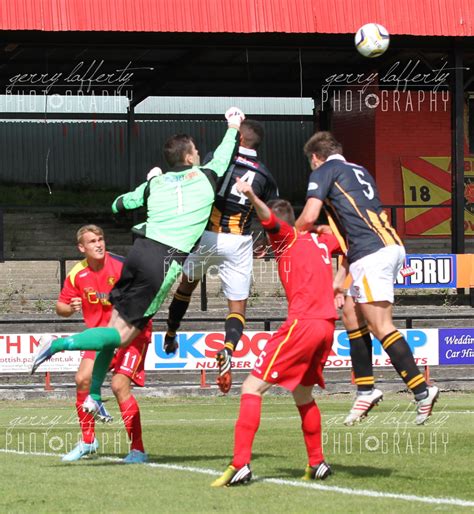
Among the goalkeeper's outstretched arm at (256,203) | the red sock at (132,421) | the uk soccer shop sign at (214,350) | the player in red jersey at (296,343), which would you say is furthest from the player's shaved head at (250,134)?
the uk soccer shop sign at (214,350)

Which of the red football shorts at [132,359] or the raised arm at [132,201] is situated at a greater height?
the raised arm at [132,201]

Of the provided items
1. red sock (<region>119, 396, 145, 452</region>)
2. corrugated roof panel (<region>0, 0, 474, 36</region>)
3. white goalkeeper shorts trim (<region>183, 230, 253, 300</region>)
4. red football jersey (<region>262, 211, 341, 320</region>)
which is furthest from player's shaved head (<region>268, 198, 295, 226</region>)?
corrugated roof panel (<region>0, 0, 474, 36</region>)

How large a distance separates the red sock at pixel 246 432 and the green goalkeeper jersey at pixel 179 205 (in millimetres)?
1741

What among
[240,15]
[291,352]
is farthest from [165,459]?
[240,15]

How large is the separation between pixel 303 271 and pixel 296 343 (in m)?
0.53

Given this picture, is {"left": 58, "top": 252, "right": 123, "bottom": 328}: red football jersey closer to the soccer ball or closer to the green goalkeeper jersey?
the green goalkeeper jersey

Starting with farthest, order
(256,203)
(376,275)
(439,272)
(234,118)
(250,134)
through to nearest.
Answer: (439,272) < (250,134) < (234,118) < (376,275) < (256,203)

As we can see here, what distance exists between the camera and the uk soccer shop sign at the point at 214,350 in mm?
21422

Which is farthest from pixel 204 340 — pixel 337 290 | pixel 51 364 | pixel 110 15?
pixel 337 290

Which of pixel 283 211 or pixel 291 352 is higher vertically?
pixel 283 211

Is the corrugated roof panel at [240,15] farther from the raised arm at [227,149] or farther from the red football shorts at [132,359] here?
the red football shorts at [132,359]

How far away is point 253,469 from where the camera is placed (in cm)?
967

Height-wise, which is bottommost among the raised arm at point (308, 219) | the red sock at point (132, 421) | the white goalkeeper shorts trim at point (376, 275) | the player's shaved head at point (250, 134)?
the red sock at point (132, 421)

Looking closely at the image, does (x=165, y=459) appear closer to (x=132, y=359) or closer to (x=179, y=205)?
(x=132, y=359)
